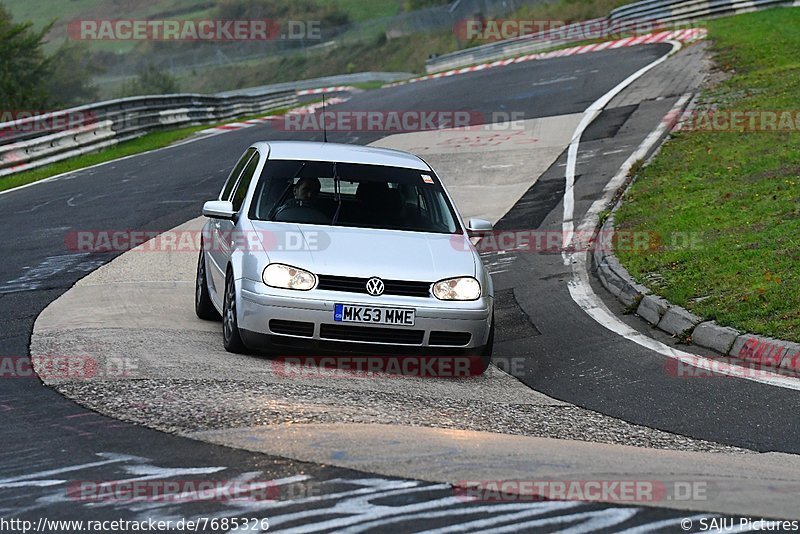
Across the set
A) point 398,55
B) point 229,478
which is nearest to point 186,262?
point 229,478

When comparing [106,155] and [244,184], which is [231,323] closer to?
[244,184]

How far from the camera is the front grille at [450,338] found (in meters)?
8.66

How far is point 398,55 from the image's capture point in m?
73.9

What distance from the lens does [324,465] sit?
5.66 meters

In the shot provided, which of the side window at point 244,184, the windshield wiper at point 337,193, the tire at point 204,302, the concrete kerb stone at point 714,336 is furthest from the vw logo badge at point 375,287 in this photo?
the concrete kerb stone at point 714,336

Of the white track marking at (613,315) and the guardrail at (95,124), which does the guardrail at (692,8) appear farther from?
the white track marking at (613,315)

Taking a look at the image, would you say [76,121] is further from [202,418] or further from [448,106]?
[202,418]

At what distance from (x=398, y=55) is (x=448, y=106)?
45129 millimetres

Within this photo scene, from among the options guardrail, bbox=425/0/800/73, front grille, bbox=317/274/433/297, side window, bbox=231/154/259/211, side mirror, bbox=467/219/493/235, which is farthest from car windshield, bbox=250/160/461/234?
guardrail, bbox=425/0/800/73

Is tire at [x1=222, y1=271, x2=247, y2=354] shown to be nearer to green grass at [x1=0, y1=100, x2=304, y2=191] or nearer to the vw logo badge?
the vw logo badge

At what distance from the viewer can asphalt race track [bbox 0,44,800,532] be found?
5.05 metres

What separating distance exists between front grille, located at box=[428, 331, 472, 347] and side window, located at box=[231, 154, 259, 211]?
2.24 m

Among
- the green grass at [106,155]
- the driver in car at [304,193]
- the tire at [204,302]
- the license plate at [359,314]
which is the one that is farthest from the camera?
the green grass at [106,155]

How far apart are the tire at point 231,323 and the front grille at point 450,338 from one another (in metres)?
1.37
